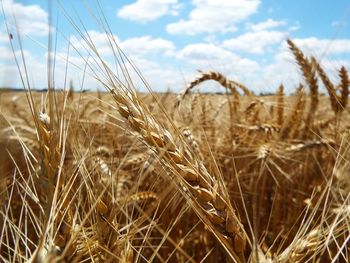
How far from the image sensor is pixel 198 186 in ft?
2.31

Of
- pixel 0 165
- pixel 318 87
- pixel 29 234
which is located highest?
pixel 318 87

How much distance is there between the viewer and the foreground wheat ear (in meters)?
0.69

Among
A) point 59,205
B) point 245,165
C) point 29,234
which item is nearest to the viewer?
point 59,205

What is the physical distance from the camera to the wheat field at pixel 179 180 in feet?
2.24

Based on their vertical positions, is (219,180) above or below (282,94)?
below

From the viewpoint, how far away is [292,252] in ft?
2.54

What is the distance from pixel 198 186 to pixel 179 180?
0.03 metres

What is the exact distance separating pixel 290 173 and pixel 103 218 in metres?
1.44

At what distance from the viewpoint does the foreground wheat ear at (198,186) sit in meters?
0.69

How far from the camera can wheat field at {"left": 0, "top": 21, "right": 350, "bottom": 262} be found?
68 cm

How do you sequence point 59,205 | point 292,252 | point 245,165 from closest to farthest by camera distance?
point 59,205 → point 292,252 → point 245,165

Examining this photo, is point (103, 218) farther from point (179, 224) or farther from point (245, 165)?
point (245, 165)

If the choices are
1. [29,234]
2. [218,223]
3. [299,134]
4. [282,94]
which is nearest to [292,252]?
[218,223]

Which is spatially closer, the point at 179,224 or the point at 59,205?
the point at 59,205
